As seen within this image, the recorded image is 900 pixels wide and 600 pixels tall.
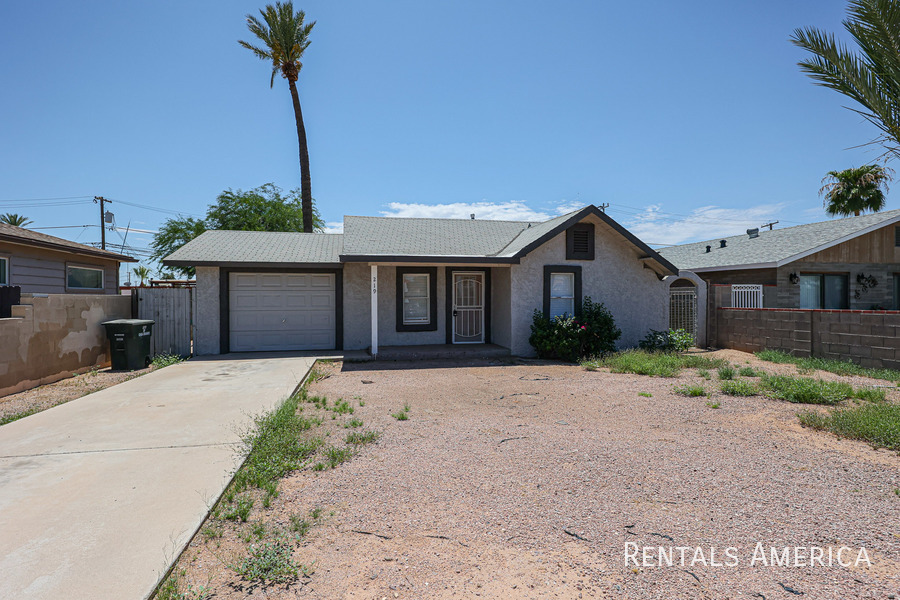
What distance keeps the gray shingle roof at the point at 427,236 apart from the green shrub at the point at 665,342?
4.82m

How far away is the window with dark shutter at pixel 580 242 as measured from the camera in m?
12.4

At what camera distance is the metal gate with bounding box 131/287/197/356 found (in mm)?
11867

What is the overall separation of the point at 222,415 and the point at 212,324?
691 centimetres

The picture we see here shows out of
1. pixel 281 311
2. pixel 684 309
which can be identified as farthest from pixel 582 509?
pixel 684 309

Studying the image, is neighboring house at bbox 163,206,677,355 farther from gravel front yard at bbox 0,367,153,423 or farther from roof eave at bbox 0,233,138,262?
roof eave at bbox 0,233,138,262

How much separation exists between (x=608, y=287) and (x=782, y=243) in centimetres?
976

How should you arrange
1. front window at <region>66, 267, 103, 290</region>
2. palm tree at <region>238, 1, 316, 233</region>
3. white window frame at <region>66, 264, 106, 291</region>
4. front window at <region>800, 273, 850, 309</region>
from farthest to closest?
1. palm tree at <region>238, 1, 316, 233</region>
2. front window at <region>800, 273, 850, 309</region>
3. front window at <region>66, 267, 103, 290</region>
4. white window frame at <region>66, 264, 106, 291</region>

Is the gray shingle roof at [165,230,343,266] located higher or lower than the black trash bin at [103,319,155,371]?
higher

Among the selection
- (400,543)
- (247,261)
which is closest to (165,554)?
(400,543)

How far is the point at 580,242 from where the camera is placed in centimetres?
1255

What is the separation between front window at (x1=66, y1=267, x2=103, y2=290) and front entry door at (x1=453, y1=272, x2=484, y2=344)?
12098 millimetres

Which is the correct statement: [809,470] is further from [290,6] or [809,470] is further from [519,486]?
[290,6]

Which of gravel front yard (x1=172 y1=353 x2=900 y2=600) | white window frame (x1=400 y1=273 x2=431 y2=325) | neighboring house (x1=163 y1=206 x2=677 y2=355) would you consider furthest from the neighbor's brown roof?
gravel front yard (x1=172 y1=353 x2=900 y2=600)

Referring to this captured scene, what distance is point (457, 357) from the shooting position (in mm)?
11883
